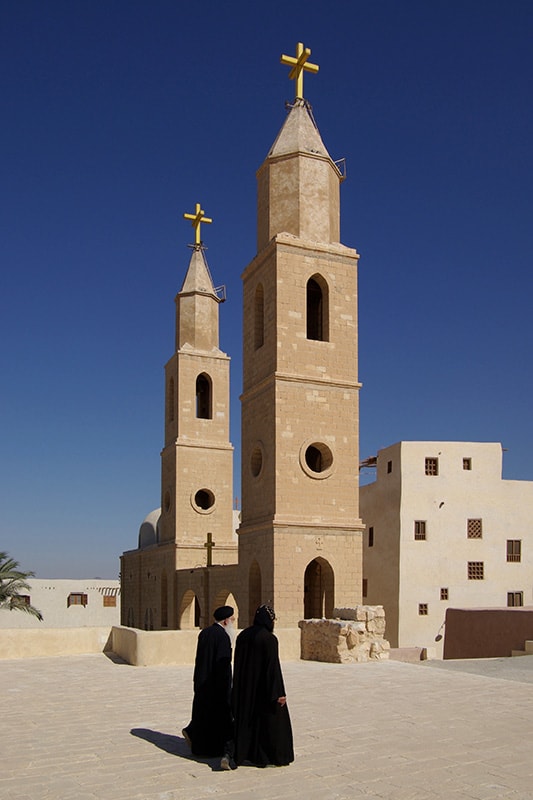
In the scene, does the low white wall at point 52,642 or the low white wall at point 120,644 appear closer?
the low white wall at point 120,644

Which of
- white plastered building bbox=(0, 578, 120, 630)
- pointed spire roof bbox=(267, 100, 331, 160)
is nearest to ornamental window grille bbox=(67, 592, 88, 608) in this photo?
white plastered building bbox=(0, 578, 120, 630)

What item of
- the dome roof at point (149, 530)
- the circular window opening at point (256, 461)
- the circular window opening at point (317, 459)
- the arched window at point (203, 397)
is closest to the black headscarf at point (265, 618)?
the circular window opening at point (317, 459)

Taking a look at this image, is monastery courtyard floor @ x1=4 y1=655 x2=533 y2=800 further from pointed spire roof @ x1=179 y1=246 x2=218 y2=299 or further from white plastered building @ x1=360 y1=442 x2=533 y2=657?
pointed spire roof @ x1=179 y1=246 x2=218 y2=299

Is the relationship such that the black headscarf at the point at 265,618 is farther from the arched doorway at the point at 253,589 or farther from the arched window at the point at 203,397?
the arched window at the point at 203,397

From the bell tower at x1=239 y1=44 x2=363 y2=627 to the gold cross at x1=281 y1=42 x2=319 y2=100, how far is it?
0.18 feet

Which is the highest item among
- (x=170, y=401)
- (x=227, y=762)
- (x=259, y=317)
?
(x=259, y=317)

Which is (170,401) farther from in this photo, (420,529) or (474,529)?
(474,529)

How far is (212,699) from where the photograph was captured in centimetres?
676

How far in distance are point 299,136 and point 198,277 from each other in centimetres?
1236

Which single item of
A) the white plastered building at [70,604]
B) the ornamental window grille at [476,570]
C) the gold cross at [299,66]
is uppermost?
the gold cross at [299,66]

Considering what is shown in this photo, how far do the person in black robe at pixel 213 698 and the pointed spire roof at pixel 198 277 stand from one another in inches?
1030

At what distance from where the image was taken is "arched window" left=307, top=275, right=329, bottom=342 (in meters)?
20.3

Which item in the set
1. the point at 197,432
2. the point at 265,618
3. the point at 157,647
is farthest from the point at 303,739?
the point at 197,432

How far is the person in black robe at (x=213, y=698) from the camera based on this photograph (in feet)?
22.0
